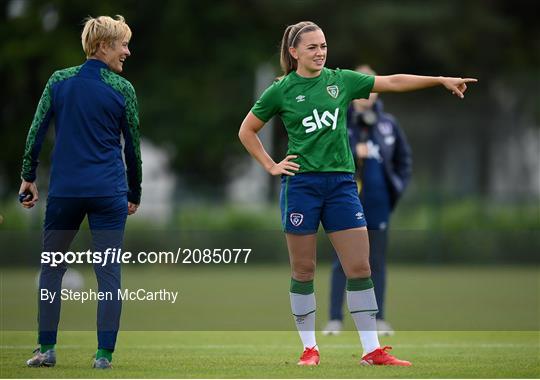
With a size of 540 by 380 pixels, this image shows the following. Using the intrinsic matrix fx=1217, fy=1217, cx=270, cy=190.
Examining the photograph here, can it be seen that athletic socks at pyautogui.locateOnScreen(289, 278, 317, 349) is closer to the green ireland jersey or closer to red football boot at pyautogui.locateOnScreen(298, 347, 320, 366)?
red football boot at pyautogui.locateOnScreen(298, 347, 320, 366)

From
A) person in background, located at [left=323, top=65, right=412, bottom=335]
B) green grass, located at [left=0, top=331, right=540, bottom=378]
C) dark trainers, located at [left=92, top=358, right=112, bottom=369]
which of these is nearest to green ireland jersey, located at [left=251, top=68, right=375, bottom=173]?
green grass, located at [left=0, top=331, right=540, bottom=378]

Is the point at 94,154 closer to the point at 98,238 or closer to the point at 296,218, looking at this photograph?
the point at 98,238

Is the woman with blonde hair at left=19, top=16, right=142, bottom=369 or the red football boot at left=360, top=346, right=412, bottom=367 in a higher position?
the woman with blonde hair at left=19, top=16, right=142, bottom=369

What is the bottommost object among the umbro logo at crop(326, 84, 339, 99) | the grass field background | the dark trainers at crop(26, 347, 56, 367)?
the grass field background

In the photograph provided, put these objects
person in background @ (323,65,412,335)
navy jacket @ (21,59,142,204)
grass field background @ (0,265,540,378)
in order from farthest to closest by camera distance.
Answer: person in background @ (323,65,412,335), grass field background @ (0,265,540,378), navy jacket @ (21,59,142,204)

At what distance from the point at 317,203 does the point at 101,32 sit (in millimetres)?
1741

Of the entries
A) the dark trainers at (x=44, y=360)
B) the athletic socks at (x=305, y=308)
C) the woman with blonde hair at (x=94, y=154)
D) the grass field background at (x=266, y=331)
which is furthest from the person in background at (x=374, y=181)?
the dark trainers at (x=44, y=360)

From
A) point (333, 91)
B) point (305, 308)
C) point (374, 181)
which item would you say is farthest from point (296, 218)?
point (374, 181)

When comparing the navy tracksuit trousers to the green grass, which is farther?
the navy tracksuit trousers

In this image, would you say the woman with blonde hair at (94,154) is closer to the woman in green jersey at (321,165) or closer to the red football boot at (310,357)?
the woman in green jersey at (321,165)

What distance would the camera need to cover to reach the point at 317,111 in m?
7.76

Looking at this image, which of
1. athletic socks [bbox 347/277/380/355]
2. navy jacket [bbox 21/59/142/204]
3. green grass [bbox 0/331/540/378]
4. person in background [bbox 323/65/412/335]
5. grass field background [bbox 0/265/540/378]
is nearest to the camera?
green grass [bbox 0/331/540/378]

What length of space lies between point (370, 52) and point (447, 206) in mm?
11234

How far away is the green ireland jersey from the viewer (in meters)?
7.75
